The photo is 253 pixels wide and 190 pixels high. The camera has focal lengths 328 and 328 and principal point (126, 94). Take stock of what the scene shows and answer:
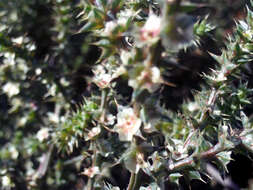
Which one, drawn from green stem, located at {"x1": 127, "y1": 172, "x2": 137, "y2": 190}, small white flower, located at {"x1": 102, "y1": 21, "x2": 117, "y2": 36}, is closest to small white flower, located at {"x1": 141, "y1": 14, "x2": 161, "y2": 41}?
small white flower, located at {"x1": 102, "y1": 21, "x2": 117, "y2": 36}

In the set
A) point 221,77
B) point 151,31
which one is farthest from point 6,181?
point 151,31

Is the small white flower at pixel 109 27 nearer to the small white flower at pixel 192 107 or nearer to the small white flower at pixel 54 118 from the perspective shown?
the small white flower at pixel 192 107

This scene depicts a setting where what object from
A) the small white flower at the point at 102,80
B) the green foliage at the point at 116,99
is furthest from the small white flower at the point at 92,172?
the small white flower at the point at 102,80

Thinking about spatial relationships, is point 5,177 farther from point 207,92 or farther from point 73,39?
point 207,92

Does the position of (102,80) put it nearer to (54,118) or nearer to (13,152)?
(54,118)

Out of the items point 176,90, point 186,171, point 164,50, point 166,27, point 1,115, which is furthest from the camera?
point 176,90

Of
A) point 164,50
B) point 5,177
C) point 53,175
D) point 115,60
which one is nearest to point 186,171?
point 115,60
